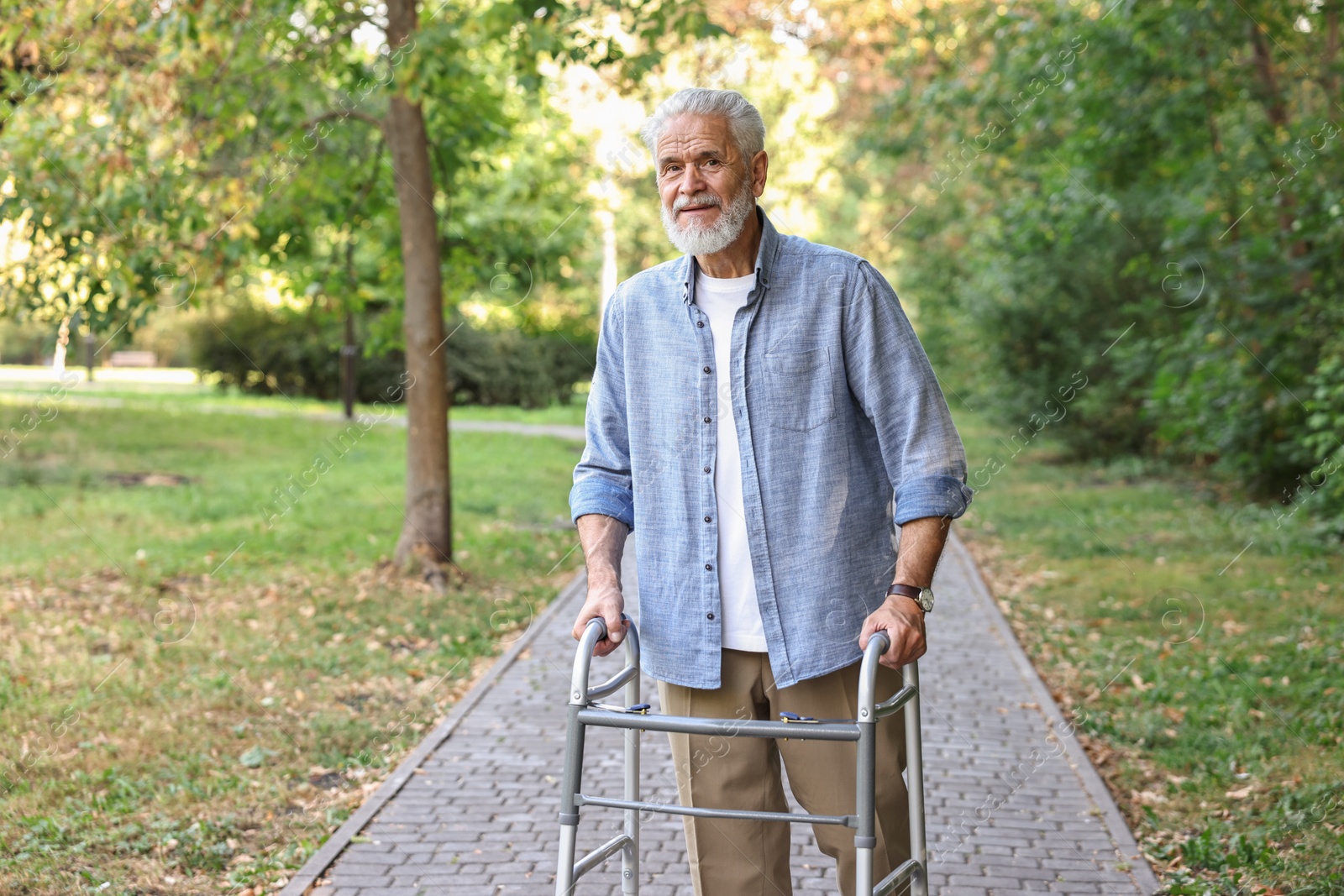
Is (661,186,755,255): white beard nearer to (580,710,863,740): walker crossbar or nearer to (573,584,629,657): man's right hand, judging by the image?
(573,584,629,657): man's right hand

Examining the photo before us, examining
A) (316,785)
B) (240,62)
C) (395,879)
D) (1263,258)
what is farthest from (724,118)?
(1263,258)

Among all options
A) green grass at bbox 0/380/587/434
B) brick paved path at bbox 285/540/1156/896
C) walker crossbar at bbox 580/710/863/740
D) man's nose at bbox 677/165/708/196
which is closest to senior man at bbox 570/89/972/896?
man's nose at bbox 677/165/708/196

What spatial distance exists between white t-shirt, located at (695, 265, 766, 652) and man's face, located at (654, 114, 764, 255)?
0.15 m

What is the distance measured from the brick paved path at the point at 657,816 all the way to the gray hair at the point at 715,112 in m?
2.78

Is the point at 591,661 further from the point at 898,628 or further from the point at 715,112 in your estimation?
the point at 715,112

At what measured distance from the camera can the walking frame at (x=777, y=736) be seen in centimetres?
247

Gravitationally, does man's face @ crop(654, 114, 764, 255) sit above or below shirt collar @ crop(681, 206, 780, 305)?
above

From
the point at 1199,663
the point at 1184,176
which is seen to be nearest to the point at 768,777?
the point at 1199,663

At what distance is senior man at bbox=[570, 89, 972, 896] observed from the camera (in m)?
2.81

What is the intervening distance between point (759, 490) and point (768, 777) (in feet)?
2.33

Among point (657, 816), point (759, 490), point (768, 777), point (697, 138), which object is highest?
point (697, 138)

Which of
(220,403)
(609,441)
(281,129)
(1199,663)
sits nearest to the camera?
(609,441)

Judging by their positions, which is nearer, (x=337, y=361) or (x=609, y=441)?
(x=609, y=441)

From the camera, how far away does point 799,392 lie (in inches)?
112
